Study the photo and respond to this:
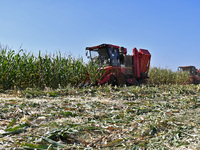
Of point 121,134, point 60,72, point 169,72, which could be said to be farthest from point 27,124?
point 169,72

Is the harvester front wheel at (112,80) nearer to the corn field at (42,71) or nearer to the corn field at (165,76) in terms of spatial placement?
the corn field at (42,71)

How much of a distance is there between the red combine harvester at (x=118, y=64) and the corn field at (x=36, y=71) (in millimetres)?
1323

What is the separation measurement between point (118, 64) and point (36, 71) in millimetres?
4190

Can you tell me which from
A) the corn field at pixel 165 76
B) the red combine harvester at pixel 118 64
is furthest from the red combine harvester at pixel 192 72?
the red combine harvester at pixel 118 64

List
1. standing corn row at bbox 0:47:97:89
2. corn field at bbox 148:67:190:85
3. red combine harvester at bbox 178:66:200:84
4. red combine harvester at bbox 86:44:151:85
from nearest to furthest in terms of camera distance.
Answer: standing corn row at bbox 0:47:97:89
red combine harvester at bbox 86:44:151:85
corn field at bbox 148:67:190:85
red combine harvester at bbox 178:66:200:84

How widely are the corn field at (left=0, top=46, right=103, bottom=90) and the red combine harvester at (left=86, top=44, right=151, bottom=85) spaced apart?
132cm

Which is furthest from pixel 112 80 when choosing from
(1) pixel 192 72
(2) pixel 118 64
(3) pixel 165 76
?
(1) pixel 192 72

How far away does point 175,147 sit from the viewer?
6.98ft

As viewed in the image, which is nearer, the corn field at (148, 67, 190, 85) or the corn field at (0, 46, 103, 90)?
the corn field at (0, 46, 103, 90)

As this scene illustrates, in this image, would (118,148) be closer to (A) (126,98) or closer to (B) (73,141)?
(B) (73,141)

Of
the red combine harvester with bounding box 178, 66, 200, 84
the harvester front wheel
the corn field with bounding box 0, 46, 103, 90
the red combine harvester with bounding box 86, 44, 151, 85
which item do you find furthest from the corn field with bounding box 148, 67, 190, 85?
the corn field with bounding box 0, 46, 103, 90

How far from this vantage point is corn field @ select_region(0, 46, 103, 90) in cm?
830

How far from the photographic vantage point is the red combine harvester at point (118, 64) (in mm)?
10297

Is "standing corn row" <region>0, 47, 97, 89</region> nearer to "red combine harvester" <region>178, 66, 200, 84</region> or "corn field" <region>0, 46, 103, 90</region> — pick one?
"corn field" <region>0, 46, 103, 90</region>
